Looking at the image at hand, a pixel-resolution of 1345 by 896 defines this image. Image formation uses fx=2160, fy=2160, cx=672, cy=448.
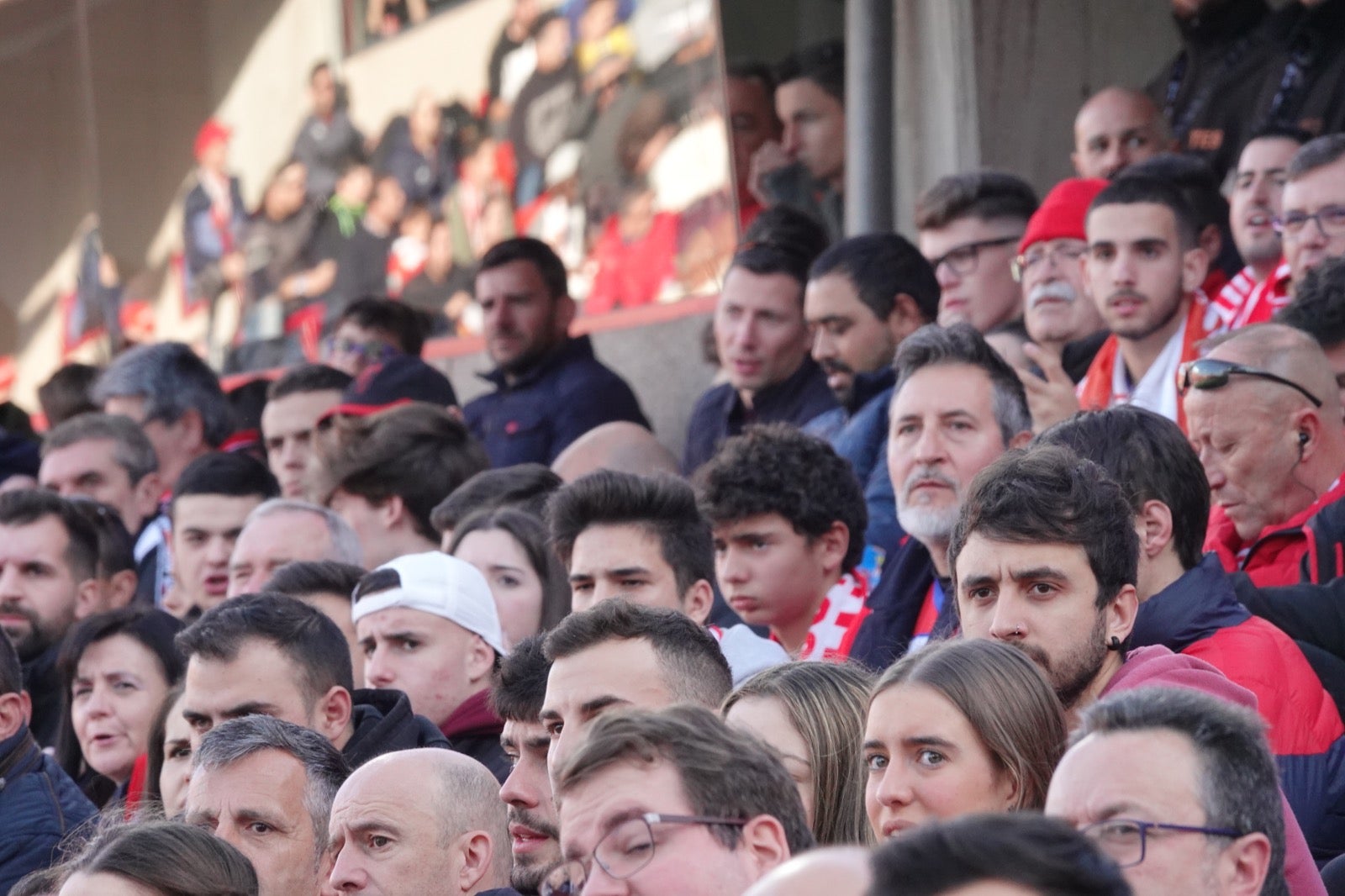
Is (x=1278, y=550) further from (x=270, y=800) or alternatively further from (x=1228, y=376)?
(x=270, y=800)

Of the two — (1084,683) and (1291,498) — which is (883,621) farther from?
(1084,683)

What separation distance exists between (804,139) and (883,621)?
456cm

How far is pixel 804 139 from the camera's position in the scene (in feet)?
32.0

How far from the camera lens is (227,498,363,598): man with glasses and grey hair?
6945 millimetres

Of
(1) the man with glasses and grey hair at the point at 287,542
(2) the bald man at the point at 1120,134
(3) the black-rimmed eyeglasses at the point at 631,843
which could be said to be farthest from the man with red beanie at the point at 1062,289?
(3) the black-rimmed eyeglasses at the point at 631,843

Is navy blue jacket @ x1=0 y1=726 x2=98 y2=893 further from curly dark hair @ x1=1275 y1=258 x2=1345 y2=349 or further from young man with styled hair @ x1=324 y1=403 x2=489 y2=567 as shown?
curly dark hair @ x1=1275 y1=258 x2=1345 y2=349

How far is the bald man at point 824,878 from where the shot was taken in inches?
92.2

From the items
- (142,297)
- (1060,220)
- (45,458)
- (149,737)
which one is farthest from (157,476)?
(142,297)

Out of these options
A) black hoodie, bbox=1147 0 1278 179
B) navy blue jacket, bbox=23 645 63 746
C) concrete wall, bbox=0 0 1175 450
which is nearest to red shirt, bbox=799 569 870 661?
navy blue jacket, bbox=23 645 63 746

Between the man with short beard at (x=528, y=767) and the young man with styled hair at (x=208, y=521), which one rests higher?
the young man with styled hair at (x=208, y=521)

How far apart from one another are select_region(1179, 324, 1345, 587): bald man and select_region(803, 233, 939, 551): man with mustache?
5.48ft

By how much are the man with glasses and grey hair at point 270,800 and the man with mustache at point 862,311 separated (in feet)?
8.39

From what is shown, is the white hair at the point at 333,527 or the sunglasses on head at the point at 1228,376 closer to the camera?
the sunglasses on head at the point at 1228,376

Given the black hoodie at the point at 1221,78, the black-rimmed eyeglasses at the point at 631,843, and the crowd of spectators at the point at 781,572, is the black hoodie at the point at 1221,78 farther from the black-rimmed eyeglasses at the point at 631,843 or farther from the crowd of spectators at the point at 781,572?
the black-rimmed eyeglasses at the point at 631,843
